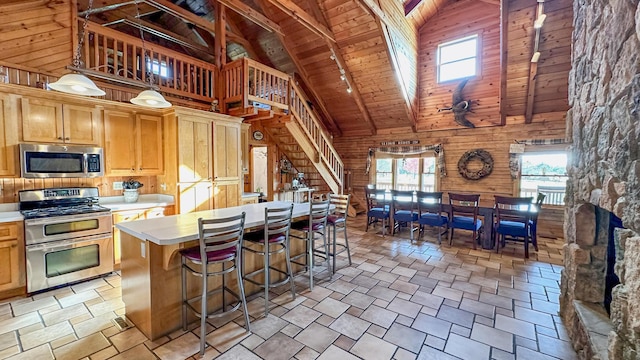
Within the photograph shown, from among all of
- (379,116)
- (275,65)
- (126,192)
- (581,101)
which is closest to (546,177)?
(379,116)

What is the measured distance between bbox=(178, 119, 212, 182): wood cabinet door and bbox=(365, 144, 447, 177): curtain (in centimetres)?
496

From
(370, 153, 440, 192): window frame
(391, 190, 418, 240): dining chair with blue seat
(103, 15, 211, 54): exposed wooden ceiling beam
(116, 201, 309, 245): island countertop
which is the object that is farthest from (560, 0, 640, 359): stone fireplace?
(103, 15, 211, 54): exposed wooden ceiling beam

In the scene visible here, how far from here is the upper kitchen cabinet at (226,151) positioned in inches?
186

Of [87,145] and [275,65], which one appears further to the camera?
[275,65]

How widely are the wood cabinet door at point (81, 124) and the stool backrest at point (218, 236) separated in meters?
2.70

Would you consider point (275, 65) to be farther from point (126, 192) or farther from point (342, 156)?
point (126, 192)

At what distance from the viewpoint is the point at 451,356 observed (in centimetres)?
209

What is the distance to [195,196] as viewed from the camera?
445 cm

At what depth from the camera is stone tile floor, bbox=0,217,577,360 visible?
83.8 inches

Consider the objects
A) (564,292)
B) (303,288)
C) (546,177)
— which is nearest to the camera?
(564,292)

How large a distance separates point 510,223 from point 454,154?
261cm

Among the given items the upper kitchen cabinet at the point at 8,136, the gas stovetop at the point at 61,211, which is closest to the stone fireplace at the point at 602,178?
the gas stovetop at the point at 61,211

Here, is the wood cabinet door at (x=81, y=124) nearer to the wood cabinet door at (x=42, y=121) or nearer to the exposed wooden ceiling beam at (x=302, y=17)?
the wood cabinet door at (x=42, y=121)

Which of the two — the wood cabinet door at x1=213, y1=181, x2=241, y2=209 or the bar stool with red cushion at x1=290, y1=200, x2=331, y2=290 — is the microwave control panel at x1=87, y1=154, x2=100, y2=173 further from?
the bar stool with red cushion at x1=290, y1=200, x2=331, y2=290
